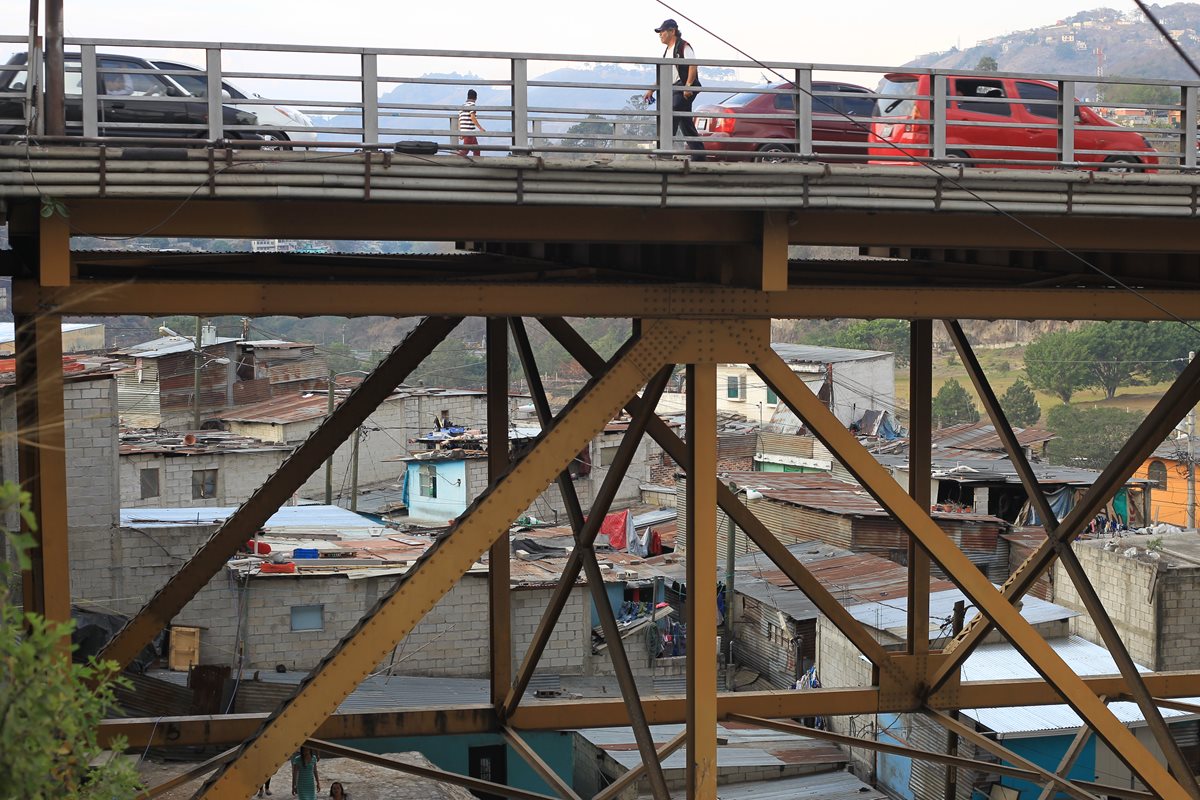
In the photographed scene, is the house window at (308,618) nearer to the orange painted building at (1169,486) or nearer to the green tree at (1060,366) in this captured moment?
the orange painted building at (1169,486)

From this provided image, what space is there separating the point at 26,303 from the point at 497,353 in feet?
13.9

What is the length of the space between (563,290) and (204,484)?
37938 millimetres

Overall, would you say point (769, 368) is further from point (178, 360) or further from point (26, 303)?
point (178, 360)

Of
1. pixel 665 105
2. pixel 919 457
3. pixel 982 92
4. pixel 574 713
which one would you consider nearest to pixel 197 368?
pixel 982 92

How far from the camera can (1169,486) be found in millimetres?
59469

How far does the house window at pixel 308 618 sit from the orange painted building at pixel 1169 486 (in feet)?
134

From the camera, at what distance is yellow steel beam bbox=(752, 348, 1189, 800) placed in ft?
31.0

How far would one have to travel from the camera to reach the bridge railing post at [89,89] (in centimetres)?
798

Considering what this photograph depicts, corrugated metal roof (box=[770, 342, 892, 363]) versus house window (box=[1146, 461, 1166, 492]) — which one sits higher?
corrugated metal roof (box=[770, 342, 892, 363])

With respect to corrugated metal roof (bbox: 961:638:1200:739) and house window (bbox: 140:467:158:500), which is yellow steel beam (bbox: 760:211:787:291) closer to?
corrugated metal roof (bbox: 961:638:1200:739)

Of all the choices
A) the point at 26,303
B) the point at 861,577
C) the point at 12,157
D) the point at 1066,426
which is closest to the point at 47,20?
the point at 12,157

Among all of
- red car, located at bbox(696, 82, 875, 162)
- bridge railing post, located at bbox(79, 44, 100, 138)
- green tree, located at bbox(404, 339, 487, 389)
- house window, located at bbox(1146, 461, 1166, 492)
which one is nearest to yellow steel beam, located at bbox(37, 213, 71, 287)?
bridge railing post, located at bbox(79, 44, 100, 138)

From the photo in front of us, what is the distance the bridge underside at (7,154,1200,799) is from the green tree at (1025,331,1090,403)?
293ft

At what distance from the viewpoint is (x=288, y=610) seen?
29625mm
